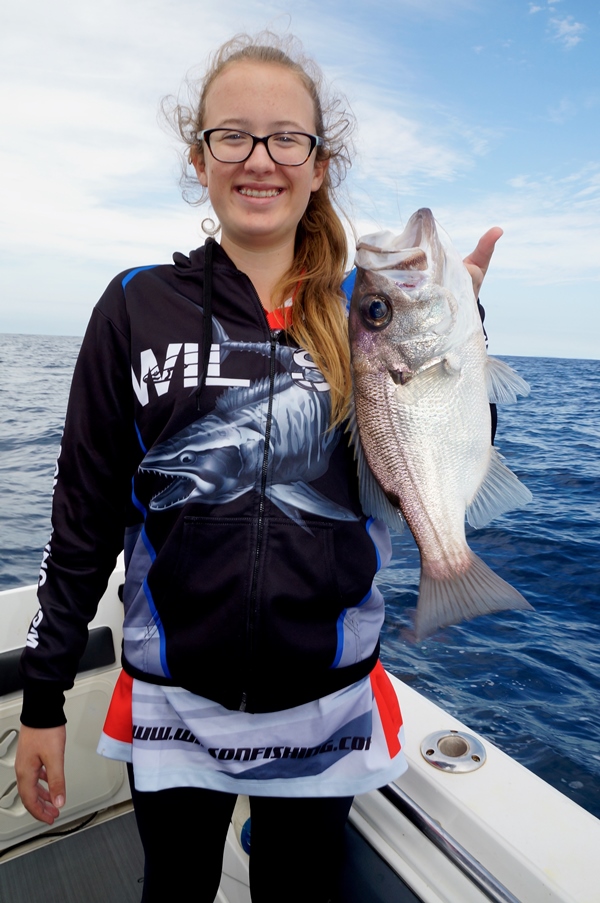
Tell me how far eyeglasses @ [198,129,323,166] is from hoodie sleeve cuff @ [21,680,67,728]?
1214 mm

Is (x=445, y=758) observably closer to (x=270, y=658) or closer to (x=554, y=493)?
(x=270, y=658)

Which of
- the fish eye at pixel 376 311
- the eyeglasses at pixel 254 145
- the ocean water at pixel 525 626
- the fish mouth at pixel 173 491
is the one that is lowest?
the ocean water at pixel 525 626

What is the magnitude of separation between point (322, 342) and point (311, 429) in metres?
0.21

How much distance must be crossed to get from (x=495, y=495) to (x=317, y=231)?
797 mm

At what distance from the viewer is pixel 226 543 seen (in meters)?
1.29

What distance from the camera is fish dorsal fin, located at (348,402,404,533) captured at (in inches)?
54.5

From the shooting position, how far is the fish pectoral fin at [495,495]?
54.5 inches

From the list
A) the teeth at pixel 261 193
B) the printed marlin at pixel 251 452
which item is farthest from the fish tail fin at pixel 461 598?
the teeth at pixel 261 193

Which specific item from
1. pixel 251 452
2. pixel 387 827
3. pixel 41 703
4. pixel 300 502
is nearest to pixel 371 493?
pixel 300 502

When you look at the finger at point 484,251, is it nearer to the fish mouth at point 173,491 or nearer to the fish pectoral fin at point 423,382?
the fish pectoral fin at point 423,382

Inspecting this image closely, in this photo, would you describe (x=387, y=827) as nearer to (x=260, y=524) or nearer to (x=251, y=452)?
(x=260, y=524)

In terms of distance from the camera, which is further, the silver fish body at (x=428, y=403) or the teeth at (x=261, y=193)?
the teeth at (x=261, y=193)

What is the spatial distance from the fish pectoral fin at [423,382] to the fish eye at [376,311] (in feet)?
0.42

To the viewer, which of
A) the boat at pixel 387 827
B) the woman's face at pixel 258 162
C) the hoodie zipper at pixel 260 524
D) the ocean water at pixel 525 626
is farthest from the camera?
the ocean water at pixel 525 626
